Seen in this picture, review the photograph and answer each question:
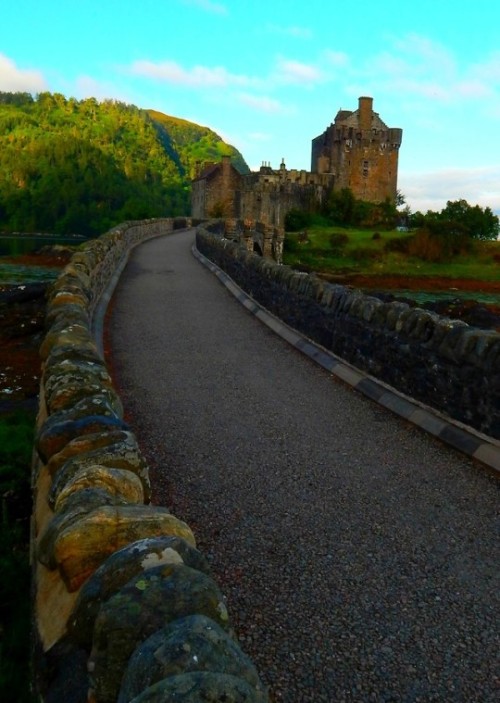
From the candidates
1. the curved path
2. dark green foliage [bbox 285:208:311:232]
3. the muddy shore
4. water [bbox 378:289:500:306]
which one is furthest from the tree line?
the curved path

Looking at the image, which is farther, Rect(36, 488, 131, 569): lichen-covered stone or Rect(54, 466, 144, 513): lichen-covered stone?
Rect(54, 466, 144, 513): lichen-covered stone

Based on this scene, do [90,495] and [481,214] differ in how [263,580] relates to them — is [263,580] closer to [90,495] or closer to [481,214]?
[90,495]

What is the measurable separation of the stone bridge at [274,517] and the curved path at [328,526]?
0.05 ft

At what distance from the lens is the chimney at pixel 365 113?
75.9 m

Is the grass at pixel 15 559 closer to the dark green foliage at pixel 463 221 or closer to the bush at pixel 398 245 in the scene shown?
the bush at pixel 398 245

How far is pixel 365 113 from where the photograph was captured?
7612 centimetres

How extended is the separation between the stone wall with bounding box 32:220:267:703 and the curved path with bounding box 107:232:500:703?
852mm

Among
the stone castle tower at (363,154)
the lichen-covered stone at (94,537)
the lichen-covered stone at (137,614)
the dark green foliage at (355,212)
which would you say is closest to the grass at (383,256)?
the dark green foliage at (355,212)

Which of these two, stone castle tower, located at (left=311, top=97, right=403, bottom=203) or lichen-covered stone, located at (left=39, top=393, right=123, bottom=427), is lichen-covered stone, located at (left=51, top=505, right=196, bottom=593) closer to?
lichen-covered stone, located at (left=39, top=393, right=123, bottom=427)

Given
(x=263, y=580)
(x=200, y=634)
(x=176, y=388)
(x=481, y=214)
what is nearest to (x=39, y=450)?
(x=263, y=580)

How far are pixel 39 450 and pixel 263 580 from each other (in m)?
1.87

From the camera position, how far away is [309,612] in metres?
3.54

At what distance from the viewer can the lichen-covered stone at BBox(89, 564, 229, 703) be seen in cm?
228

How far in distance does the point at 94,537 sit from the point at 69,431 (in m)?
1.59
